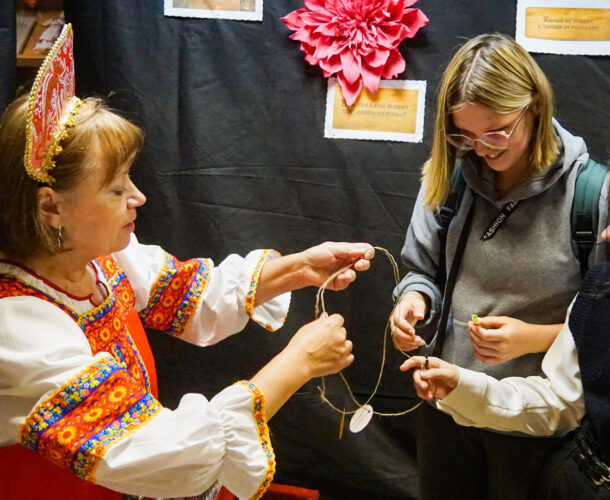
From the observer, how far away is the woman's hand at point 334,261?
156cm

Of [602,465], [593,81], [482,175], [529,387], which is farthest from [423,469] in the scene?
[593,81]

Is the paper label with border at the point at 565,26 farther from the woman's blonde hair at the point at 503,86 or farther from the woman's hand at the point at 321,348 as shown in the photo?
the woman's hand at the point at 321,348

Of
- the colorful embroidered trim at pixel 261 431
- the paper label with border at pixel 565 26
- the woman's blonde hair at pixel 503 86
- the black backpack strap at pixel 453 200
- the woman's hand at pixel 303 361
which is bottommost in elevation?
the colorful embroidered trim at pixel 261 431

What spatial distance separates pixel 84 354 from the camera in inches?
43.8

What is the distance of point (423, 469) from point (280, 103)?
4.03 ft

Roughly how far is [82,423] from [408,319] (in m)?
0.81

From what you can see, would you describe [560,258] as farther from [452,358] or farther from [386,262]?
[386,262]

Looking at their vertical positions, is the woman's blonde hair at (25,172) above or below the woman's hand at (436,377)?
above

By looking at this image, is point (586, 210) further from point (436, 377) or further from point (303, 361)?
point (303, 361)

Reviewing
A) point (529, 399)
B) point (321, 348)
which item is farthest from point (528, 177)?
point (321, 348)

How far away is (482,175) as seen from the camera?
145 centimetres

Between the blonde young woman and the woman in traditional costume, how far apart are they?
333 mm

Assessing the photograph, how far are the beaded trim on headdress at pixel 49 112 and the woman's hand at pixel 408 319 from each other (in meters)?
0.86

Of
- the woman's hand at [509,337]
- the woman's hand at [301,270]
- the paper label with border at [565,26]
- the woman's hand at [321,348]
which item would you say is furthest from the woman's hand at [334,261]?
the paper label with border at [565,26]
